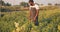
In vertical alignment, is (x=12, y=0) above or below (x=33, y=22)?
above

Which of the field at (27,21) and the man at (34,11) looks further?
the man at (34,11)

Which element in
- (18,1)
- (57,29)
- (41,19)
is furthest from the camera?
(18,1)

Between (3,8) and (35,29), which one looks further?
(3,8)

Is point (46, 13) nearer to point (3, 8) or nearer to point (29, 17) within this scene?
point (29, 17)

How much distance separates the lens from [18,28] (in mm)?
3629

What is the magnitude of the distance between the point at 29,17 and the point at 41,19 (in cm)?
20

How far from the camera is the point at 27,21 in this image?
12.0 ft

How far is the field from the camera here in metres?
3.42

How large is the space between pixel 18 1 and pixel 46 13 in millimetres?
562

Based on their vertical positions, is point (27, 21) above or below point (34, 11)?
below

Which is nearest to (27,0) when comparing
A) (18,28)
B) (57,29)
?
(18,28)

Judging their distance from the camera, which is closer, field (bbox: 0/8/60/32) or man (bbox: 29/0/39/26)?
field (bbox: 0/8/60/32)

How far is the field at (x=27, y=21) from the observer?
3.42m

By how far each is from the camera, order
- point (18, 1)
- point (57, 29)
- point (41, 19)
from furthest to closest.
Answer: point (18, 1)
point (41, 19)
point (57, 29)
